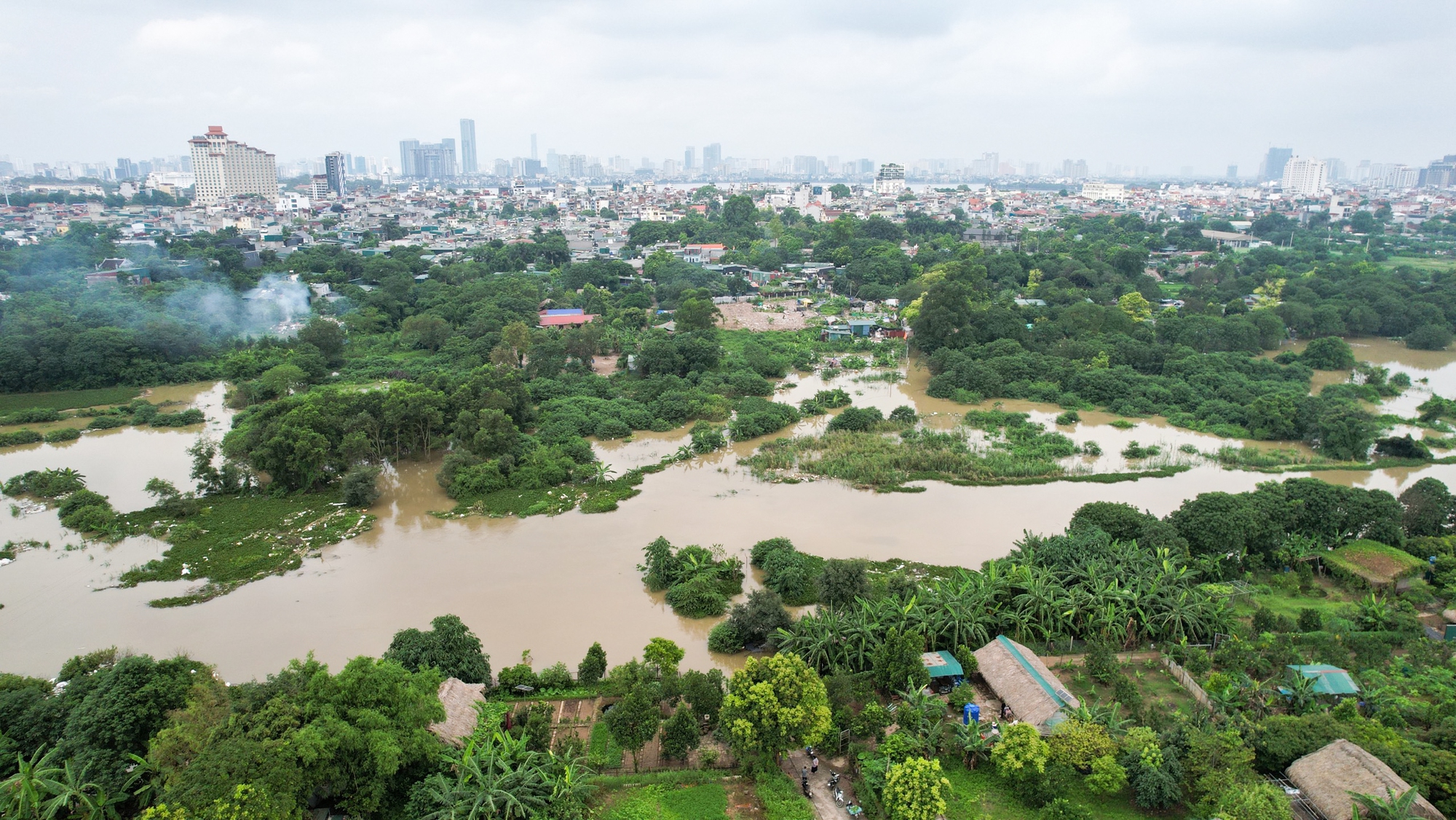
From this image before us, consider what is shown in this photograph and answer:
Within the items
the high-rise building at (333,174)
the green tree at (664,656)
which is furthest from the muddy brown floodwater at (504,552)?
the high-rise building at (333,174)

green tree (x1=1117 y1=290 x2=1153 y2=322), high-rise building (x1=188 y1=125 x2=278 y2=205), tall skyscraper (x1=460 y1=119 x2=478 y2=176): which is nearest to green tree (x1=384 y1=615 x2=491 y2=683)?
green tree (x1=1117 y1=290 x2=1153 y2=322)

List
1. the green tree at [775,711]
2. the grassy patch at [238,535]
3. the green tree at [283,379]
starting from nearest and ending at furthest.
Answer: the green tree at [775,711]
the grassy patch at [238,535]
the green tree at [283,379]

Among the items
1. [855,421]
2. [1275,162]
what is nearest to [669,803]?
Answer: [855,421]

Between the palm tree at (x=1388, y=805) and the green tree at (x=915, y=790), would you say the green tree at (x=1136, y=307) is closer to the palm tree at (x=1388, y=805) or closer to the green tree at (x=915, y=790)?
the palm tree at (x=1388, y=805)

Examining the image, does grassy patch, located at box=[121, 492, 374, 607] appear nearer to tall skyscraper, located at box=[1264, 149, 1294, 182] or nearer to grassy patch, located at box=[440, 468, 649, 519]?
grassy patch, located at box=[440, 468, 649, 519]

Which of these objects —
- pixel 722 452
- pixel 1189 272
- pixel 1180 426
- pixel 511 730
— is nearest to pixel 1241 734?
pixel 511 730

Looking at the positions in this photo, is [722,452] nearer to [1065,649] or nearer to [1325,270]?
[1065,649]

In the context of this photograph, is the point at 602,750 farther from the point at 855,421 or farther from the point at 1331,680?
the point at 855,421
